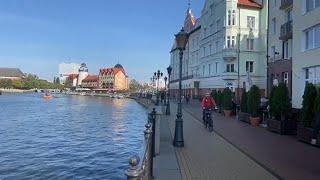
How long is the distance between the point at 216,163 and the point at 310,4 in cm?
1844

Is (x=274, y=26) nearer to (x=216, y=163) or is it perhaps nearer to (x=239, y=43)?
(x=239, y=43)

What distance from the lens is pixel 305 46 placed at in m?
27.9

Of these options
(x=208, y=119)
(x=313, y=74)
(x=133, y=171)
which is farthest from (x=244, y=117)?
(x=133, y=171)

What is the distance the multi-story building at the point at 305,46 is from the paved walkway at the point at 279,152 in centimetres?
821

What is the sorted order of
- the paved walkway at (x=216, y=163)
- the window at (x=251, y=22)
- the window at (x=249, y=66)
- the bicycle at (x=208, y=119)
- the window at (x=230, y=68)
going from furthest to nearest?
1. the window at (x=251, y=22)
2. the window at (x=249, y=66)
3. the window at (x=230, y=68)
4. the bicycle at (x=208, y=119)
5. the paved walkway at (x=216, y=163)

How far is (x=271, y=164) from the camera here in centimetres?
1165

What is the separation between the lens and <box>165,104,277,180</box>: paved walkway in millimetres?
10089

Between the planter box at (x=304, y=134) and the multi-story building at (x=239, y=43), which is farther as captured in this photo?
the multi-story building at (x=239, y=43)

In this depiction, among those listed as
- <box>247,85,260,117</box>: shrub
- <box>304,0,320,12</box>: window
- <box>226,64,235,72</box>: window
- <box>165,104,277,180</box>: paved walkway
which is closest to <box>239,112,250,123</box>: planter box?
<box>247,85,260,117</box>: shrub

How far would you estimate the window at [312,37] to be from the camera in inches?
1032

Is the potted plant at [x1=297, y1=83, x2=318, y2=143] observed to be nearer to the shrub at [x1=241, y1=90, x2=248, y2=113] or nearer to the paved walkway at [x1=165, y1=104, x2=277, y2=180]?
the paved walkway at [x1=165, y1=104, x2=277, y2=180]

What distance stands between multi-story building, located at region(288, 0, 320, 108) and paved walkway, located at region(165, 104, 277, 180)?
40.8 ft

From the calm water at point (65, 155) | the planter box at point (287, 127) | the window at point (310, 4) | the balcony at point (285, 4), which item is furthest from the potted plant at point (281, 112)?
the balcony at point (285, 4)

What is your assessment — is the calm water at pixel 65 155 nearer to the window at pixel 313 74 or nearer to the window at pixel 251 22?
the window at pixel 313 74
